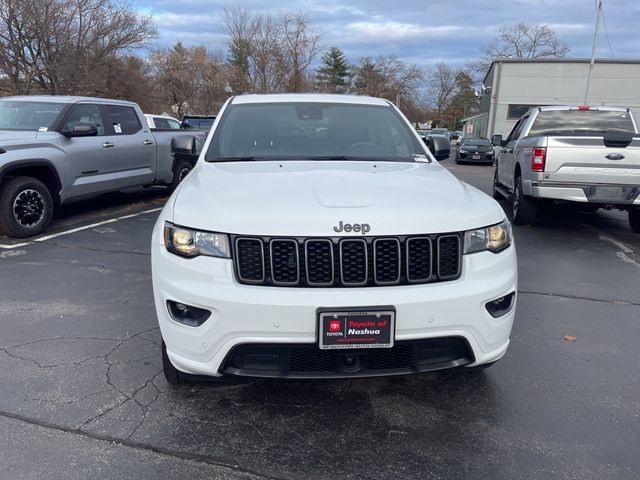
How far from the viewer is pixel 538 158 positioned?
7199mm

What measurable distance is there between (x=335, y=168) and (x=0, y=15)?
100ft

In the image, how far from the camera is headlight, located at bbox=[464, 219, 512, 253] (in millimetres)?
2730

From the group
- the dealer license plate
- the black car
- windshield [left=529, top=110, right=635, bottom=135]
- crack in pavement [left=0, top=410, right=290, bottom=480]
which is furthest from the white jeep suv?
the black car

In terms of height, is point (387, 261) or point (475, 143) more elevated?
point (387, 261)

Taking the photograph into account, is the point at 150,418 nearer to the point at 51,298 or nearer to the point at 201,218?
the point at 201,218

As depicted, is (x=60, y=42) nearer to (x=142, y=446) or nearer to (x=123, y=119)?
(x=123, y=119)

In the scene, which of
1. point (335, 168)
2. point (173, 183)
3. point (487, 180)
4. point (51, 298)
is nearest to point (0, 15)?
point (173, 183)

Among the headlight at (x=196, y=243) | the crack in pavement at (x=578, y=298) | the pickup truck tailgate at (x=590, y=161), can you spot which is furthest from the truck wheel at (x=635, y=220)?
the headlight at (x=196, y=243)

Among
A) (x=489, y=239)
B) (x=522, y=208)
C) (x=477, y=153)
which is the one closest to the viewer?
(x=489, y=239)

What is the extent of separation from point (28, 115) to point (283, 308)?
6.70m

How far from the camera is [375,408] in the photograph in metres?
3.03

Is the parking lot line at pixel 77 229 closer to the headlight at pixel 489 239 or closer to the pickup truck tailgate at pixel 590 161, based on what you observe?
the headlight at pixel 489 239

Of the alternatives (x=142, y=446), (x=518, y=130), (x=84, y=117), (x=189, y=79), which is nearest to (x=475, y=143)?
(x=518, y=130)

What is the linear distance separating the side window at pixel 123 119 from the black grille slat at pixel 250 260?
682 centimetres
